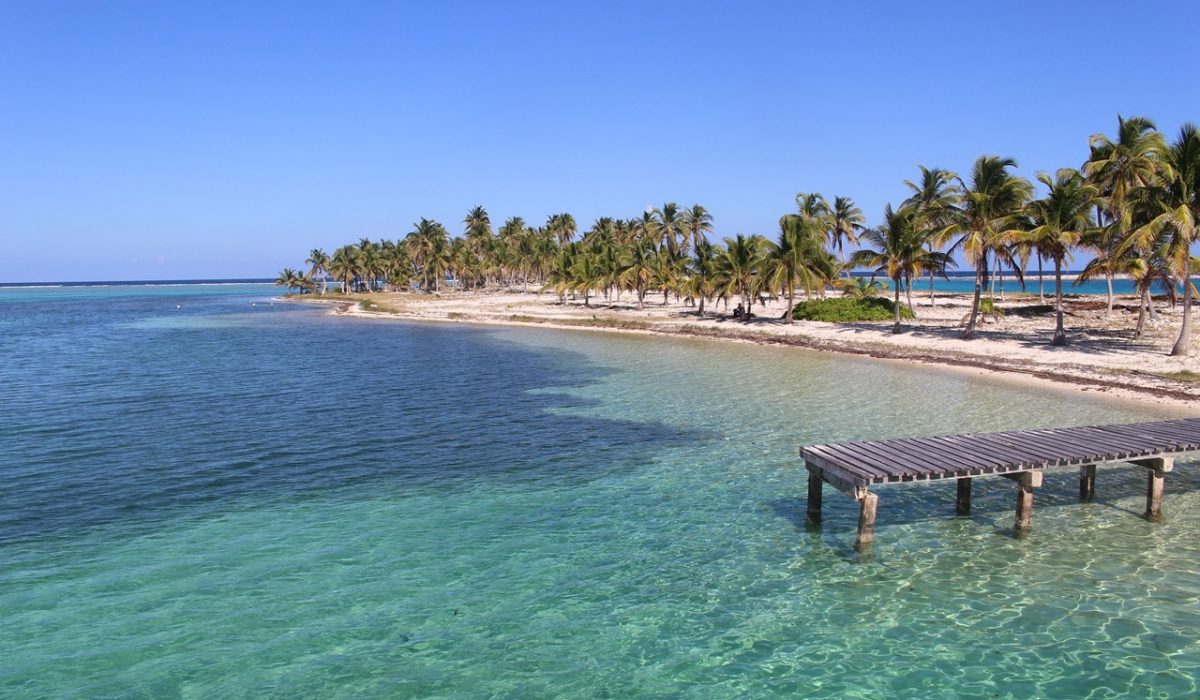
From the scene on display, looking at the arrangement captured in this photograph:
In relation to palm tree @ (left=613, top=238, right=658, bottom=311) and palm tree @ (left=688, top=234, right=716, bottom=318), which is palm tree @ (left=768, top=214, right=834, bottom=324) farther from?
palm tree @ (left=613, top=238, right=658, bottom=311)

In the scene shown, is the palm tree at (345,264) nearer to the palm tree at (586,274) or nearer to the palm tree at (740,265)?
the palm tree at (586,274)

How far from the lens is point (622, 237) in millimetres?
119812

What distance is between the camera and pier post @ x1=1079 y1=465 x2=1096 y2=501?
614 inches

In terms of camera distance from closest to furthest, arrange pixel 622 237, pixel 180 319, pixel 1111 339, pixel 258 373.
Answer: pixel 258 373 → pixel 1111 339 → pixel 180 319 → pixel 622 237

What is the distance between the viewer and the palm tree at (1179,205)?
2948 centimetres

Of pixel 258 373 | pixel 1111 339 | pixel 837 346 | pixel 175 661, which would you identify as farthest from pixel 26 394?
pixel 1111 339

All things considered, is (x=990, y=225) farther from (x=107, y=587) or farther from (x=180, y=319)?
(x=180, y=319)

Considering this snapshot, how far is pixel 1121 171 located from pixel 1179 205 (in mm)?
9819

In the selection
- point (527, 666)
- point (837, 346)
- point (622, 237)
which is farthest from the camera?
point (622, 237)

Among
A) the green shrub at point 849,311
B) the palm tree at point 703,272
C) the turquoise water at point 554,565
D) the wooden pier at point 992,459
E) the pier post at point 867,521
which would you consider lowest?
the turquoise water at point 554,565

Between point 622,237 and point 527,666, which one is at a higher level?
point 622,237

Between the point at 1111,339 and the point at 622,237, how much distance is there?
85.9m

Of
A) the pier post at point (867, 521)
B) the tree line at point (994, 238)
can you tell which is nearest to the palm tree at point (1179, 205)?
the tree line at point (994, 238)

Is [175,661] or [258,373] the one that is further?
[258,373]
